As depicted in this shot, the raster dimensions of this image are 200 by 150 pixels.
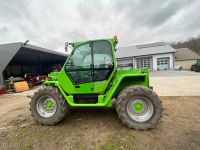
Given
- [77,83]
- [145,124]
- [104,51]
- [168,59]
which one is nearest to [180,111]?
[145,124]

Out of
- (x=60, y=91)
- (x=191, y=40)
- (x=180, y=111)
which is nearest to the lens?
(x=60, y=91)

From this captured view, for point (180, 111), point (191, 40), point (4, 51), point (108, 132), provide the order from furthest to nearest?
point (191, 40) < point (4, 51) < point (180, 111) < point (108, 132)

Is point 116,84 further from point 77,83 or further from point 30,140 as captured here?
point 30,140

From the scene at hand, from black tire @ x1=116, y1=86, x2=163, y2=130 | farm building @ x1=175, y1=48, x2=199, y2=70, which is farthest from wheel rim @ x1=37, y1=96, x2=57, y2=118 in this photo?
farm building @ x1=175, y1=48, x2=199, y2=70

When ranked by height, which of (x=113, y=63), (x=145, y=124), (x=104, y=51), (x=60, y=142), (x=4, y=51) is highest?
(x=4, y=51)

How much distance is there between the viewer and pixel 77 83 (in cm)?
358

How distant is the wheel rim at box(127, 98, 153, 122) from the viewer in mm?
3213

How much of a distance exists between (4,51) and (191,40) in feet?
205

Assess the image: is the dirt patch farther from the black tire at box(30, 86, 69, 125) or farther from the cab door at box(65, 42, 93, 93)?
the cab door at box(65, 42, 93, 93)

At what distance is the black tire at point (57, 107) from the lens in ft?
11.2

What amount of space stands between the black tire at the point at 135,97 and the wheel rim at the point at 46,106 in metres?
1.85

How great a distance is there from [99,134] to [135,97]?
1.25 m

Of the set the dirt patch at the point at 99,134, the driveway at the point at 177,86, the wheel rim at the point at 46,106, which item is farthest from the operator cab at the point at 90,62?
the driveway at the point at 177,86

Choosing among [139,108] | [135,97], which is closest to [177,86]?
[139,108]
